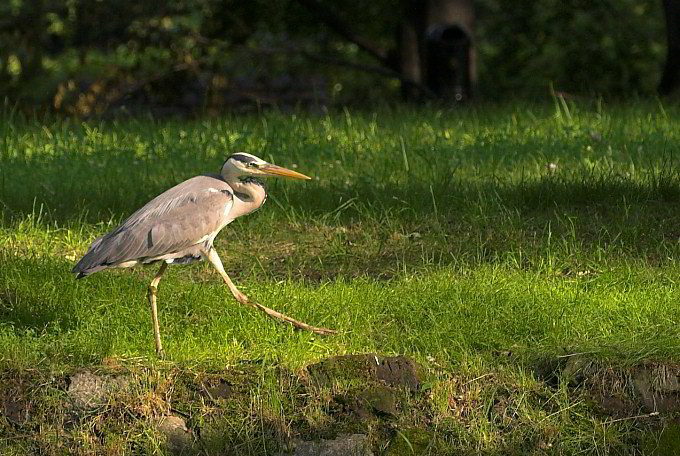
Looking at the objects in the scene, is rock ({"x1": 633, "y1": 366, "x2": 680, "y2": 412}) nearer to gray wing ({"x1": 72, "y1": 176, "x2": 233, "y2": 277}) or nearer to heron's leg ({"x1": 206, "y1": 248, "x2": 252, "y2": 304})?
heron's leg ({"x1": 206, "y1": 248, "x2": 252, "y2": 304})

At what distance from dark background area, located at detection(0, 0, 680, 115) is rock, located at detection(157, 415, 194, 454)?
7645 millimetres

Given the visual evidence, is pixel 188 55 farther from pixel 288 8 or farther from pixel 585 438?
pixel 585 438

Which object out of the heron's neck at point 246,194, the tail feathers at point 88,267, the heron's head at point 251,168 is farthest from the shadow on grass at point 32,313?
the heron's head at point 251,168

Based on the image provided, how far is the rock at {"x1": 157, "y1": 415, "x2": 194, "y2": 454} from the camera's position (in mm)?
5562

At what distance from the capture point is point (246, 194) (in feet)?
19.7

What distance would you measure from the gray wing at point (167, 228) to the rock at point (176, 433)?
74 centimetres

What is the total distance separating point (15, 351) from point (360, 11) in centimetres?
1044

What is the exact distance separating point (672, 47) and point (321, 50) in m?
5.35

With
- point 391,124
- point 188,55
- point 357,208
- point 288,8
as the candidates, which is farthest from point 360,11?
point 357,208

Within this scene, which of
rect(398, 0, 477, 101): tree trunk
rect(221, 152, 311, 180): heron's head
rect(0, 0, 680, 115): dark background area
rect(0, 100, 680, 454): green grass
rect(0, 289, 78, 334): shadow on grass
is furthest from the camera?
rect(0, 0, 680, 115): dark background area

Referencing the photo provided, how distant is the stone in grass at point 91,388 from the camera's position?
5.57m

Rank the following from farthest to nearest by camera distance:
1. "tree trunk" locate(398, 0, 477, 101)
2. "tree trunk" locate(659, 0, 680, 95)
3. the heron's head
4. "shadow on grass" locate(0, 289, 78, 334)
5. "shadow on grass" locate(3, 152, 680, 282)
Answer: "tree trunk" locate(398, 0, 477, 101) < "tree trunk" locate(659, 0, 680, 95) < "shadow on grass" locate(3, 152, 680, 282) < "shadow on grass" locate(0, 289, 78, 334) < the heron's head

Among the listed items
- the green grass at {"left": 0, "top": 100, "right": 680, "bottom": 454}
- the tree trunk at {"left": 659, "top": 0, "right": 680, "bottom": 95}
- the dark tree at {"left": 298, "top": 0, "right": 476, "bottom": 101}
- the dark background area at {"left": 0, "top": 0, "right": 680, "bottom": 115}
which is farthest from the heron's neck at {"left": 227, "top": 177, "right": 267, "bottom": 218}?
the tree trunk at {"left": 659, "top": 0, "right": 680, "bottom": 95}

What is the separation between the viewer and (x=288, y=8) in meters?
15.4
